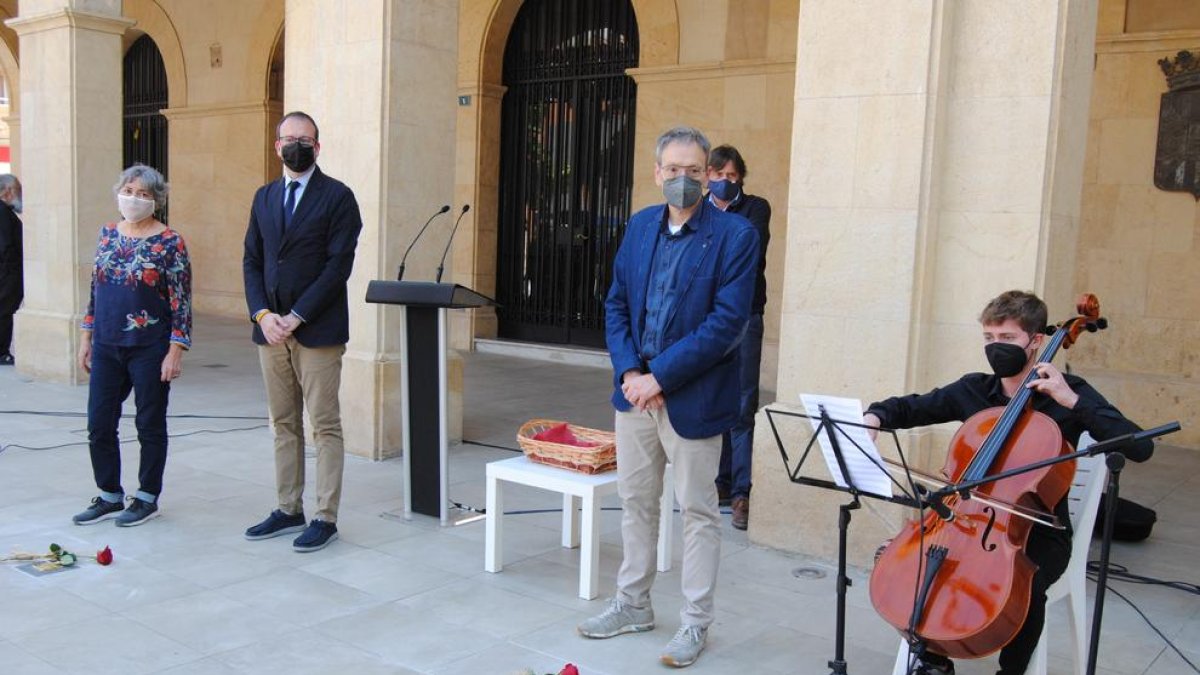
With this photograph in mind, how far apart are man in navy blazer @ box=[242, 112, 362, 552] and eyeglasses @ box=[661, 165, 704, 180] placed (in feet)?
6.13

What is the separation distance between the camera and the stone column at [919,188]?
4457mm

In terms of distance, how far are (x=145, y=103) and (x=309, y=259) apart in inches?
583

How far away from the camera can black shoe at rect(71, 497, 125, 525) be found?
5.19 metres

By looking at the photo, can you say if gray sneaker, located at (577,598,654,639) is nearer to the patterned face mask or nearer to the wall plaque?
the patterned face mask

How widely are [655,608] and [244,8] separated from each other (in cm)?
1362

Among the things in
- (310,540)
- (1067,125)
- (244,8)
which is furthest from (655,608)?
(244,8)

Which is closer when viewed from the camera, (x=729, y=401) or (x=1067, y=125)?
(x=729, y=401)

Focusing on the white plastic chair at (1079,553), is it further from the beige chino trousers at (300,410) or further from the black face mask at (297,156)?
the black face mask at (297,156)

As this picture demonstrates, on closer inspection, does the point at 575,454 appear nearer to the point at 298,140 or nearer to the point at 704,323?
the point at 704,323

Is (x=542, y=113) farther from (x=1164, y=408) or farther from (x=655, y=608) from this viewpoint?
(x=655, y=608)

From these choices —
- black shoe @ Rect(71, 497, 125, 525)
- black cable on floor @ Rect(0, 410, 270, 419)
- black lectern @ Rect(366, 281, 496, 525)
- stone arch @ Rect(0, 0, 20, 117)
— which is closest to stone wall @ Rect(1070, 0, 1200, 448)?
black lectern @ Rect(366, 281, 496, 525)

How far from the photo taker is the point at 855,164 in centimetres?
479

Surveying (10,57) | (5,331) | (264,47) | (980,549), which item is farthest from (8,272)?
(10,57)

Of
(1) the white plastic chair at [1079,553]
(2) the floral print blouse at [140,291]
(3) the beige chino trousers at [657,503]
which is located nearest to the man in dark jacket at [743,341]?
(3) the beige chino trousers at [657,503]
